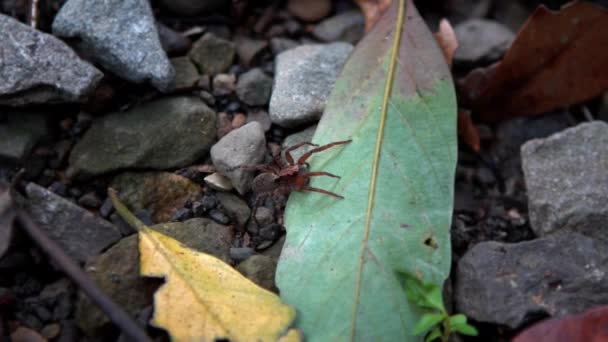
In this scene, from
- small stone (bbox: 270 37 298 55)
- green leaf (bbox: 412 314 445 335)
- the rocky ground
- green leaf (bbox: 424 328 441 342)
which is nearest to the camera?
green leaf (bbox: 412 314 445 335)

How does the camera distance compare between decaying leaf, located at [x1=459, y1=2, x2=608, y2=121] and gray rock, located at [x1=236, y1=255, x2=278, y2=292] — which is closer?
gray rock, located at [x1=236, y1=255, x2=278, y2=292]

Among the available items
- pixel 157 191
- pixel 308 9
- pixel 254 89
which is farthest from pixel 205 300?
pixel 308 9

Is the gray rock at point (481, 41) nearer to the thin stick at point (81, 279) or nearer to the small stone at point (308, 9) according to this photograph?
the small stone at point (308, 9)

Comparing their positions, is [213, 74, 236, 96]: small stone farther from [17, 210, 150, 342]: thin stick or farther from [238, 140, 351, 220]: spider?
[17, 210, 150, 342]: thin stick

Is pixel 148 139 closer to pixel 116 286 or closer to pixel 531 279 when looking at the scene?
pixel 116 286

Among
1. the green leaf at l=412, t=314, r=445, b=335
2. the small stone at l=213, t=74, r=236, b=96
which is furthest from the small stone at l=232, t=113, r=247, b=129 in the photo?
the green leaf at l=412, t=314, r=445, b=335

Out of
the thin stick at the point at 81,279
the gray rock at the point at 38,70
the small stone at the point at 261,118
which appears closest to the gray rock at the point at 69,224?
the thin stick at the point at 81,279

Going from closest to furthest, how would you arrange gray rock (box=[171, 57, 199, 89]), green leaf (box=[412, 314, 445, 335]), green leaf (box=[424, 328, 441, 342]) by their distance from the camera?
green leaf (box=[412, 314, 445, 335]) < green leaf (box=[424, 328, 441, 342]) < gray rock (box=[171, 57, 199, 89])
